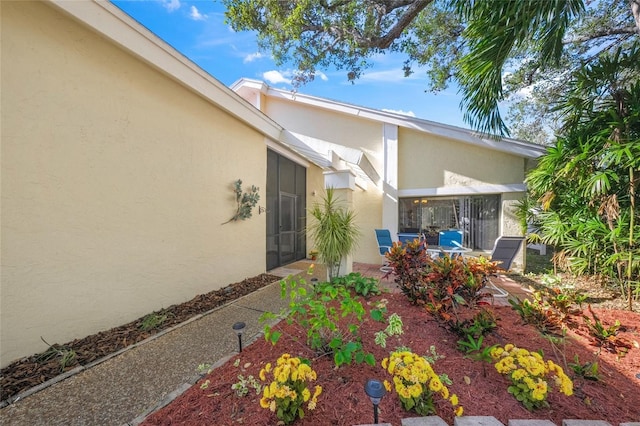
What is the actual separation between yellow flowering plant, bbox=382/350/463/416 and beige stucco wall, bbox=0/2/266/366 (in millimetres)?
4168

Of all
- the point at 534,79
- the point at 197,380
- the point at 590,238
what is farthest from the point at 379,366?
the point at 534,79

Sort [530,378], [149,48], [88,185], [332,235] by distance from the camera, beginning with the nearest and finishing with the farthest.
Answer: [530,378], [88,185], [149,48], [332,235]

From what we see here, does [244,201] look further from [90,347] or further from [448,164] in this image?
[448,164]

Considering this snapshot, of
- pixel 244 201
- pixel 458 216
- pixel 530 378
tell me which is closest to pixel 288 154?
pixel 244 201

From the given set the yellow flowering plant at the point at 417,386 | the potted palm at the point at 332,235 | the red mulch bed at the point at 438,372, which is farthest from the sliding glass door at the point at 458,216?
the yellow flowering plant at the point at 417,386

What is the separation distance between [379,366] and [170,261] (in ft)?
13.5

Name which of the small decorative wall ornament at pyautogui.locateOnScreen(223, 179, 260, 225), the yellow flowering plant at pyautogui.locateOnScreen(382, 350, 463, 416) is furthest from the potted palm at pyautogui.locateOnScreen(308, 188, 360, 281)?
the yellow flowering plant at pyautogui.locateOnScreen(382, 350, 463, 416)

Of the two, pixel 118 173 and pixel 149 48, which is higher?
pixel 149 48

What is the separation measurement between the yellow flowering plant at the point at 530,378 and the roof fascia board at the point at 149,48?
20.7ft

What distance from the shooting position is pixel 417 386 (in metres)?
1.94

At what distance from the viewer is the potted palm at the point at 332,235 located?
5.14 m

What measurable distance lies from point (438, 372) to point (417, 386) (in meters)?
0.83

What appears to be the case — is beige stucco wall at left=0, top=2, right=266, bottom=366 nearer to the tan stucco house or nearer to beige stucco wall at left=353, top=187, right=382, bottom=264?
the tan stucco house

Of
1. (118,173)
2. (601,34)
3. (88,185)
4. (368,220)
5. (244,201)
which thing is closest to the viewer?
(88,185)
